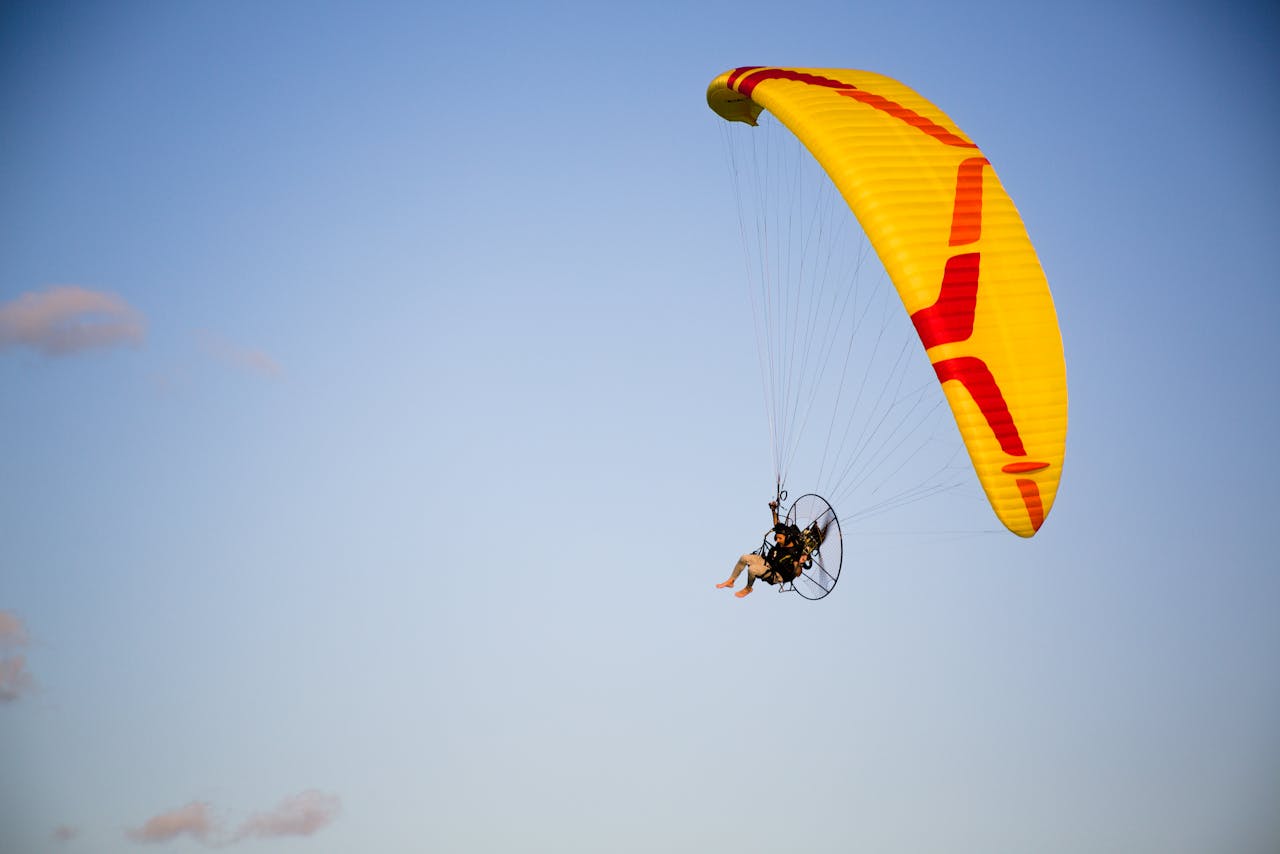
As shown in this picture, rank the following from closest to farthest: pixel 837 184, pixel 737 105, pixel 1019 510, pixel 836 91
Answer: pixel 1019 510, pixel 837 184, pixel 836 91, pixel 737 105

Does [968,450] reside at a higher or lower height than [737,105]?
lower

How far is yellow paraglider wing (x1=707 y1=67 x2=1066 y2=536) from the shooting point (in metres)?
21.0

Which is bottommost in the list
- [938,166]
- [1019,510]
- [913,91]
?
[1019,510]

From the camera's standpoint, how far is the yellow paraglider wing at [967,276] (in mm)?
20984

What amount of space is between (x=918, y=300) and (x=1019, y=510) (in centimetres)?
328

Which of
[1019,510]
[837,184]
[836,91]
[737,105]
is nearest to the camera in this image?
[1019,510]

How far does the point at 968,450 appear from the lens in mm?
20922

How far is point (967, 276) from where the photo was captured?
2180cm

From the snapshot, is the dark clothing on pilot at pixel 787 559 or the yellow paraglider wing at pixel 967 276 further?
the dark clothing on pilot at pixel 787 559

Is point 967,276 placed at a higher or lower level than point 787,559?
higher

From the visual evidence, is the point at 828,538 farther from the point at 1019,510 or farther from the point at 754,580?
the point at 1019,510

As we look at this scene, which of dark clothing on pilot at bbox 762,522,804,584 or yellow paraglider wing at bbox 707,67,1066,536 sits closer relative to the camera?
yellow paraglider wing at bbox 707,67,1066,536

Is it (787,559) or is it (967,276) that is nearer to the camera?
(967,276)

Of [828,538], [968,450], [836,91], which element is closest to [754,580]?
[828,538]
